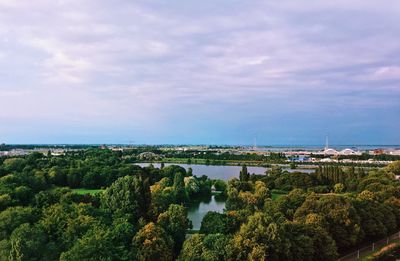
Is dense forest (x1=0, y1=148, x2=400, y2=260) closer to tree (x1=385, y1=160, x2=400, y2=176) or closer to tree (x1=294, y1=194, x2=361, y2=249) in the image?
tree (x1=294, y1=194, x2=361, y2=249)

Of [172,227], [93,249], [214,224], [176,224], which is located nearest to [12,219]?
[93,249]

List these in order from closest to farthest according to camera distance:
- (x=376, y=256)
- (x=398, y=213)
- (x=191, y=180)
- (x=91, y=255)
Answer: (x=91, y=255) < (x=376, y=256) < (x=398, y=213) < (x=191, y=180)

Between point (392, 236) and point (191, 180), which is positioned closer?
point (392, 236)

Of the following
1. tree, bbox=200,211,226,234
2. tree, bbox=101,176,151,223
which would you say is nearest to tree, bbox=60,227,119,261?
tree, bbox=200,211,226,234

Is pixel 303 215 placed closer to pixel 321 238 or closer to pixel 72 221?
pixel 321 238

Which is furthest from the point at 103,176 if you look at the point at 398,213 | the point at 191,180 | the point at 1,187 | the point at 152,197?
the point at 398,213

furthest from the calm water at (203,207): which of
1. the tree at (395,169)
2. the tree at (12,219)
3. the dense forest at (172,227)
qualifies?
the tree at (395,169)
